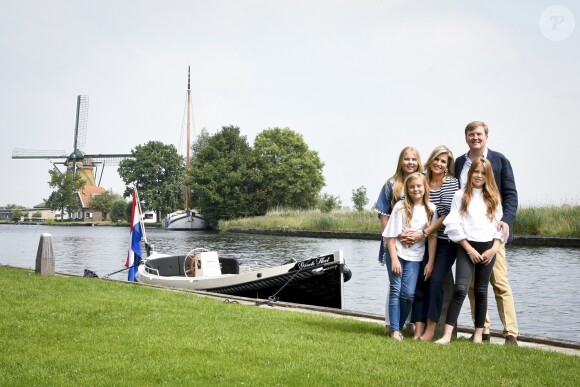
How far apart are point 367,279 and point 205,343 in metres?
15.8

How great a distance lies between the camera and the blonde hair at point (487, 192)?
680 cm

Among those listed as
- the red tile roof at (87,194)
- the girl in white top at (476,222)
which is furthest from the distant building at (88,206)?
the girl in white top at (476,222)

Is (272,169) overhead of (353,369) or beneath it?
overhead

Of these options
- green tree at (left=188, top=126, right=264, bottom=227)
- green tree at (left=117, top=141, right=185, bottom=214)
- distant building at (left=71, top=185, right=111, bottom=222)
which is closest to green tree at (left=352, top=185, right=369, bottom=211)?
green tree at (left=188, top=126, right=264, bottom=227)

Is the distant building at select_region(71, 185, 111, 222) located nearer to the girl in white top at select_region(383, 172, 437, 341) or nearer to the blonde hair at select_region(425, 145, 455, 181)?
the girl in white top at select_region(383, 172, 437, 341)

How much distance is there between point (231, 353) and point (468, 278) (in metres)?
2.56

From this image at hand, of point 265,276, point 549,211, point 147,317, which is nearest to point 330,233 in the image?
point 549,211

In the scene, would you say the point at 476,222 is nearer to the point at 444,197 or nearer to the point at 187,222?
the point at 444,197

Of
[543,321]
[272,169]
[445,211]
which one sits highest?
[272,169]

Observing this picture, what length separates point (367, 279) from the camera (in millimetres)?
22234

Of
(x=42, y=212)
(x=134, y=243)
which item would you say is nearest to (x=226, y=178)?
(x=134, y=243)

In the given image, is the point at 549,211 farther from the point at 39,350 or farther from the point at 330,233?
the point at 39,350

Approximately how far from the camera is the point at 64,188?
102 metres

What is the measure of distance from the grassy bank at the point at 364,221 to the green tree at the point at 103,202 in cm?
4269
